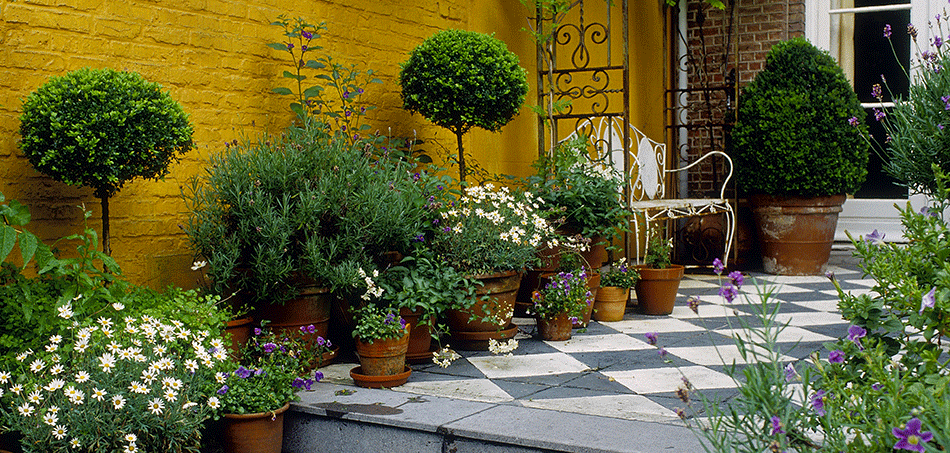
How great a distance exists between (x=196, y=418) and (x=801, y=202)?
4672mm

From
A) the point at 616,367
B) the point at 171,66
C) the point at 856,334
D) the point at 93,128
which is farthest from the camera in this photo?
the point at 171,66

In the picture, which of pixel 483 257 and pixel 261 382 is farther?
pixel 483 257

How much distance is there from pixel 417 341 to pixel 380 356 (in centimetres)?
43

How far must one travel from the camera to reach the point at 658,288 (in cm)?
428

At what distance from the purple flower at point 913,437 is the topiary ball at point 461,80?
303 cm

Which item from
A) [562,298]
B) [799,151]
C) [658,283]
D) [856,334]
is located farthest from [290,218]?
[799,151]

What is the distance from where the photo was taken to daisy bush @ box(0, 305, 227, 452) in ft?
6.58

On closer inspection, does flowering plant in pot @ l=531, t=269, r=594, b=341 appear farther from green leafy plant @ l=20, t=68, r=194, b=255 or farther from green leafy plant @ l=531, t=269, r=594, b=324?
green leafy plant @ l=20, t=68, r=194, b=255

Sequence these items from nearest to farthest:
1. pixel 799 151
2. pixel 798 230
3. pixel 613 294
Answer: pixel 613 294 → pixel 799 151 → pixel 798 230

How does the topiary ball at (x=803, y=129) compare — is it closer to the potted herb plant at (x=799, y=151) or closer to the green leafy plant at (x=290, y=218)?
the potted herb plant at (x=799, y=151)

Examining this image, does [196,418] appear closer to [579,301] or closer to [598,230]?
[579,301]

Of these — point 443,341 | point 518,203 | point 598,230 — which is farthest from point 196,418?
point 598,230

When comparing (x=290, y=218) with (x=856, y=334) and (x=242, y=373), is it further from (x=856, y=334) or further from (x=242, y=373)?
(x=856, y=334)

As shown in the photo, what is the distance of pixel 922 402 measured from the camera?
1295 millimetres
